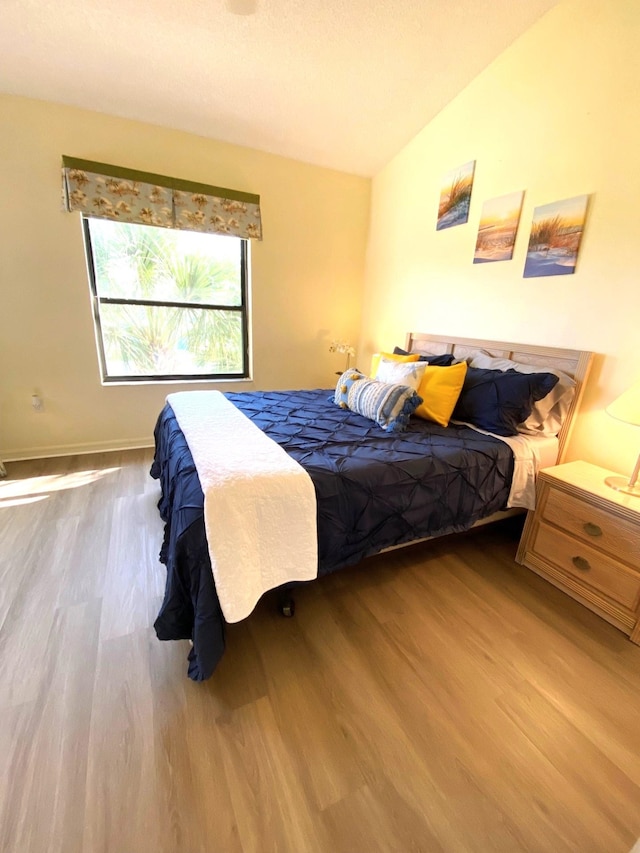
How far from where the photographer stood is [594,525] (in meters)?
1.61

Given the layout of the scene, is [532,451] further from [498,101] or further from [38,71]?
[38,71]

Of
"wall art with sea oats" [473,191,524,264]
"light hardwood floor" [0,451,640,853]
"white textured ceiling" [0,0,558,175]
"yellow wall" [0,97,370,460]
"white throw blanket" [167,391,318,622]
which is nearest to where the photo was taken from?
"light hardwood floor" [0,451,640,853]

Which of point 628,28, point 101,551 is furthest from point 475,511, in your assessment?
point 628,28

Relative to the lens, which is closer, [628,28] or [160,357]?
[628,28]

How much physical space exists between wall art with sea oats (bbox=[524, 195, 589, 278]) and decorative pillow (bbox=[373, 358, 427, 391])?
34.7 inches

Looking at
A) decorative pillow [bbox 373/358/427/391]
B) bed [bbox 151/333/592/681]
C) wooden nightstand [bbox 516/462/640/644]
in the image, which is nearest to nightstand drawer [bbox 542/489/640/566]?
wooden nightstand [bbox 516/462/640/644]

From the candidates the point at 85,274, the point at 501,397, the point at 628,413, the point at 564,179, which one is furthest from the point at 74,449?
the point at 564,179

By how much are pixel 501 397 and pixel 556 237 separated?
98 cm

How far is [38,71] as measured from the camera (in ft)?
7.16

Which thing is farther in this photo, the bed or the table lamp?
the table lamp

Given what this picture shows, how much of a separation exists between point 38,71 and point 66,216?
780 millimetres

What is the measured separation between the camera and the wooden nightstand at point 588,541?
149 cm

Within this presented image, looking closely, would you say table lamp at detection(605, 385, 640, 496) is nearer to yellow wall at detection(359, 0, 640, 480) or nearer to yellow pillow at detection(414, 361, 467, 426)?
yellow wall at detection(359, 0, 640, 480)

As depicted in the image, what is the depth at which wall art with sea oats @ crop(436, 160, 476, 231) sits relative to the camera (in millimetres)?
2512
